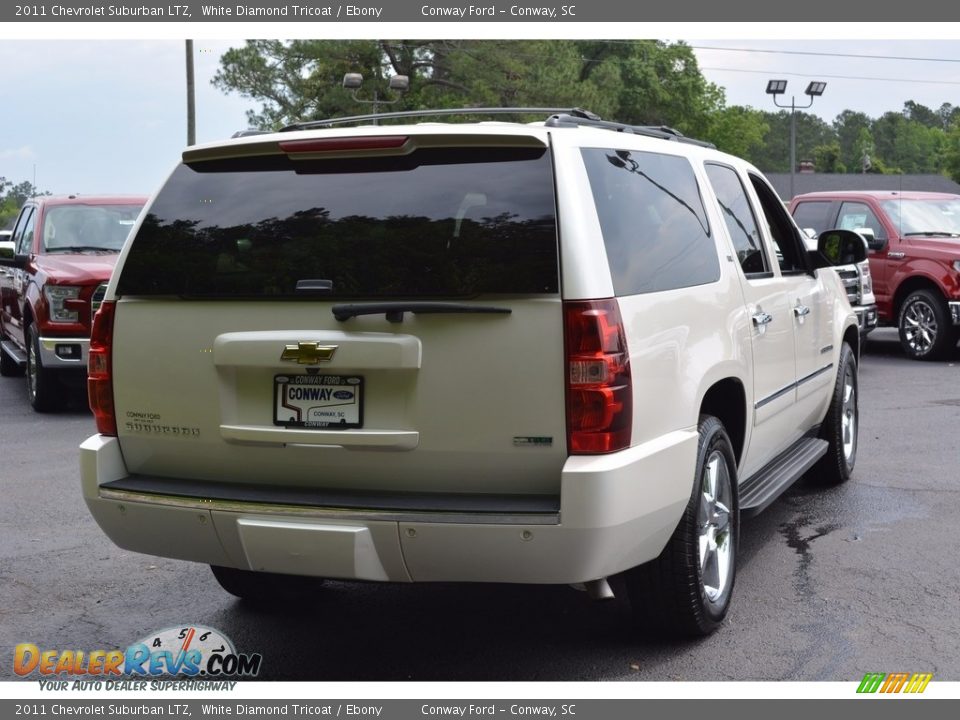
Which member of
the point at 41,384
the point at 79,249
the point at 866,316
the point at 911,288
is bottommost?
the point at 41,384

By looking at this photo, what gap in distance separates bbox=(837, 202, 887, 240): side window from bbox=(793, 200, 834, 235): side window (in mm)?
155

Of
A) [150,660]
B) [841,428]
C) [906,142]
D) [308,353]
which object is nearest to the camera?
[308,353]

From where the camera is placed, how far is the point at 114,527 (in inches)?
176

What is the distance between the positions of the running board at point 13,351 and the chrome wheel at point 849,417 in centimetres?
802

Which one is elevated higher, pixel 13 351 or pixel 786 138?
pixel 786 138

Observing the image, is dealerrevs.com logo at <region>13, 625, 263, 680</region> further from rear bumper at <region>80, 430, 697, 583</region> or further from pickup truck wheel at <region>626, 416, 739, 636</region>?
pickup truck wheel at <region>626, 416, 739, 636</region>

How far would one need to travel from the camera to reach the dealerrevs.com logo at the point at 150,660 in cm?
455

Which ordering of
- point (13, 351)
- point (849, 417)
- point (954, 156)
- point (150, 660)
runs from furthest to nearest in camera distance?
1. point (954, 156)
2. point (13, 351)
3. point (849, 417)
4. point (150, 660)

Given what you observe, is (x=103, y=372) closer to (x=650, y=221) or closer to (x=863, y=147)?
(x=650, y=221)

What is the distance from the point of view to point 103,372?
453 cm

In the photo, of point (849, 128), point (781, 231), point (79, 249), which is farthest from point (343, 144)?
point (849, 128)

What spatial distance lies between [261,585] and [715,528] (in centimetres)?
189

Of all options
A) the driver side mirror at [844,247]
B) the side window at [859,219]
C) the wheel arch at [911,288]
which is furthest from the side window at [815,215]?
the driver side mirror at [844,247]

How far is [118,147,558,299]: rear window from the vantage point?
398 centimetres
